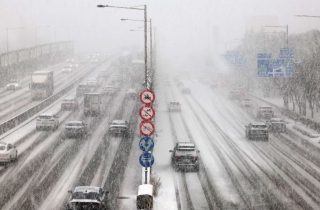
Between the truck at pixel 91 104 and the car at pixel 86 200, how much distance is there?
38520 mm

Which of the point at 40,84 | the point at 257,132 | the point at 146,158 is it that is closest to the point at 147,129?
the point at 146,158

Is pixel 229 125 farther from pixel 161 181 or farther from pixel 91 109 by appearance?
pixel 161 181

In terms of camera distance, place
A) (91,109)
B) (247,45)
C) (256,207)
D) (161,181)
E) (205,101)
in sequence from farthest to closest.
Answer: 1. (247,45)
2. (205,101)
3. (91,109)
4. (161,181)
5. (256,207)

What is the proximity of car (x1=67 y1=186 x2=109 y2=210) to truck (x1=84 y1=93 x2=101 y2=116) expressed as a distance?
38520 millimetres

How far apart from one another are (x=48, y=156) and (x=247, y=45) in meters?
97.4

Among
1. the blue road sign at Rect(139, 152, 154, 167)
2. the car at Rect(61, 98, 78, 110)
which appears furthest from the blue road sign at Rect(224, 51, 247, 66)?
the blue road sign at Rect(139, 152, 154, 167)

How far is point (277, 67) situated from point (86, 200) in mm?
32677

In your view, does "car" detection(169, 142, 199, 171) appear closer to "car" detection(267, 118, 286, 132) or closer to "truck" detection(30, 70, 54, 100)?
"car" detection(267, 118, 286, 132)

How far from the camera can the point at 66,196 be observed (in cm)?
2761

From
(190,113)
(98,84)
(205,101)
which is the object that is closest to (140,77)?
(98,84)

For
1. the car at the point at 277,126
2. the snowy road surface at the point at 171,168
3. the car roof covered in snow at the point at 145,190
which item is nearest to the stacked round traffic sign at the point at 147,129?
the car roof covered in snow at the point at 145,190

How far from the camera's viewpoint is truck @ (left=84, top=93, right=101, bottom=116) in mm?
61469

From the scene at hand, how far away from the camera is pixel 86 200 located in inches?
882

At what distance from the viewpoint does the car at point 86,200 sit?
72.9ft
